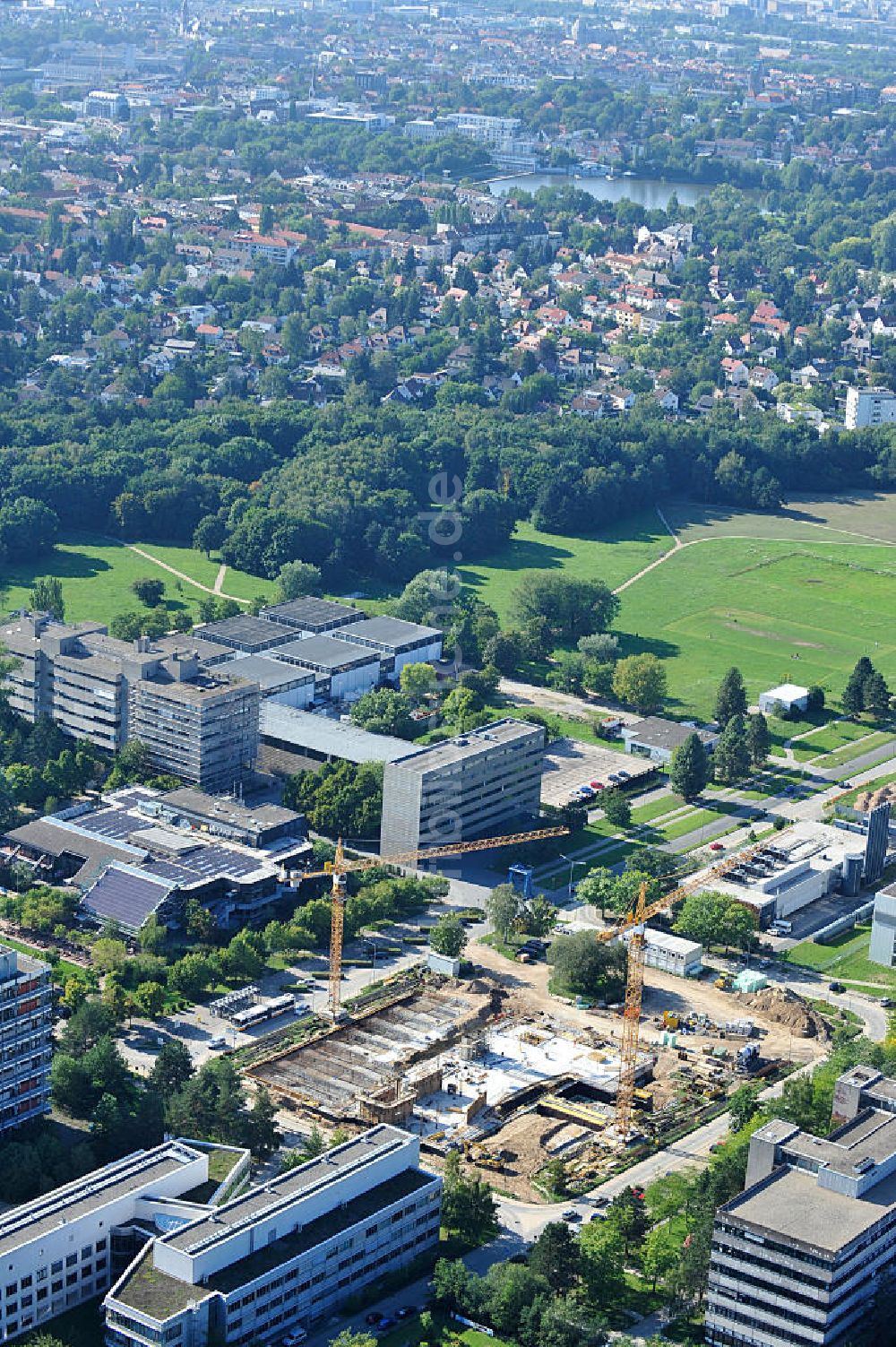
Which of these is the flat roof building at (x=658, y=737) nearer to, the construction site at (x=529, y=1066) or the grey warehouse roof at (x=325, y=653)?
the grey warehouse roof at (x=325, y=653)

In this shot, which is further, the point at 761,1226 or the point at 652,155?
the point at 652,155

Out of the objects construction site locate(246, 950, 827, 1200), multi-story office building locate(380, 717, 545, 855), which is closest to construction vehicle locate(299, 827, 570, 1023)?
multi-story office building locate(380, 717, 545, 855)

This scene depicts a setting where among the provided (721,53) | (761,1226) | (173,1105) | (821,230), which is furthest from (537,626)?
(721,53)

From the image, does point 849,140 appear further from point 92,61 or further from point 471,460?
point 471,460

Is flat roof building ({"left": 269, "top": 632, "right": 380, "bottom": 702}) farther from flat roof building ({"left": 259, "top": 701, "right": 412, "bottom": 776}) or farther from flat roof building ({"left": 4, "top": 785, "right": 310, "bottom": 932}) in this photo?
flat roof building ({"left": 4, "top": 785, "right": 310, "bottom": 932})

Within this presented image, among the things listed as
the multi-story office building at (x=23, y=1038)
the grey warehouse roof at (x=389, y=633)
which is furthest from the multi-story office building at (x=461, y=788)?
the multi-story office building at (x=23, y=1038)

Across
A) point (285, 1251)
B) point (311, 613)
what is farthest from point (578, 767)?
point (285, 1251)
